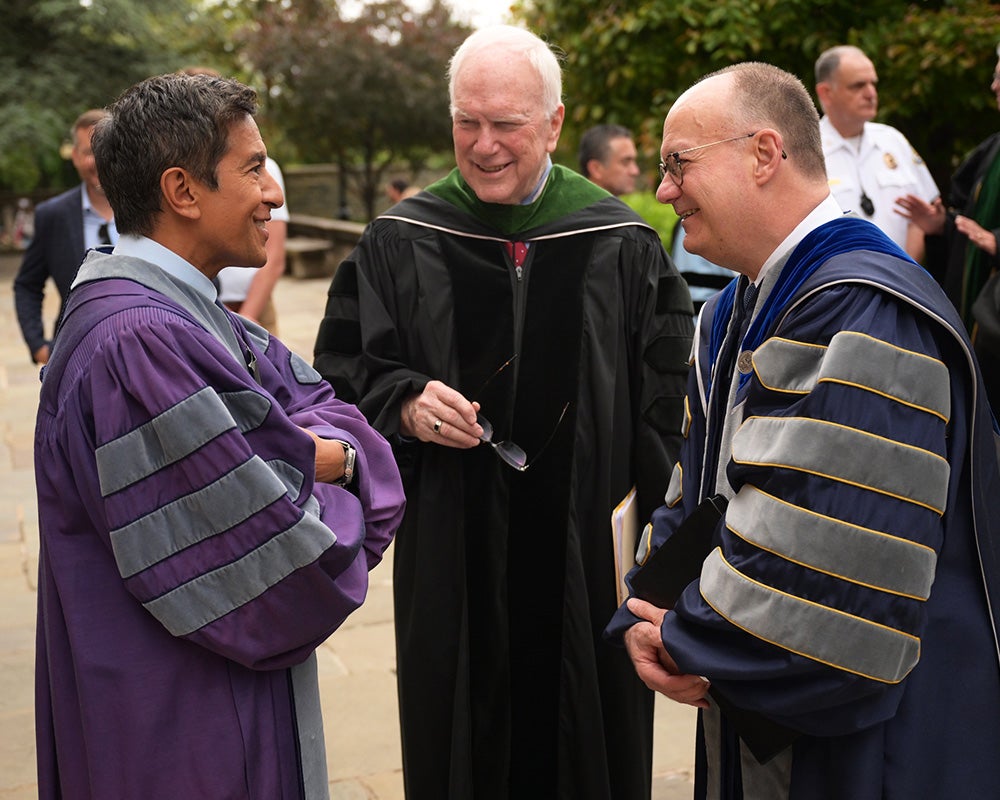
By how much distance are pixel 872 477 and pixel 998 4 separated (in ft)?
18.9

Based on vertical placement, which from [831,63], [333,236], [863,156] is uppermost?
[831,63]

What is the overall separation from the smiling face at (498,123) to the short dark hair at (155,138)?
960mm

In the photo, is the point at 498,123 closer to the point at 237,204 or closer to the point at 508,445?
the point at 508,445

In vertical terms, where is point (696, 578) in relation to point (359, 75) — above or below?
above

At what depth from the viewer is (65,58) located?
69.6ft

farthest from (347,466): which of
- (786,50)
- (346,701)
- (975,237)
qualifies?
(786,50)

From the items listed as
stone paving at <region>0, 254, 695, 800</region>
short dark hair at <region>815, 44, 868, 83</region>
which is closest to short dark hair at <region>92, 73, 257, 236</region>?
stone paving at <region>0, 254, 695, 800</region>

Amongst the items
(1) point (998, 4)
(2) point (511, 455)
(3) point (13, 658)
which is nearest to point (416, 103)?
(1) point (998, 4)

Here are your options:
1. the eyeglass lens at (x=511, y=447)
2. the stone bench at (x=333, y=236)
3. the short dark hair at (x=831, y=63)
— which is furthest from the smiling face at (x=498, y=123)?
the stone bench at (x=333, y=236)

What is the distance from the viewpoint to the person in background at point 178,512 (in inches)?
71.0

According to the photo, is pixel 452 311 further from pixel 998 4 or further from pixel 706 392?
pixel 998 4

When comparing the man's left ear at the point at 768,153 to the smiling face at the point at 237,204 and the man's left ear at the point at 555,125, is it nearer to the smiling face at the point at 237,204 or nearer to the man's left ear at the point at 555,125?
the smiling face at the point at 237,204

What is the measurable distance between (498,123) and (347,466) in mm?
1113

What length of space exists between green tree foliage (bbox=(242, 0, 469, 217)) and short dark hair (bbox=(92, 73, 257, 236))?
662 inches
